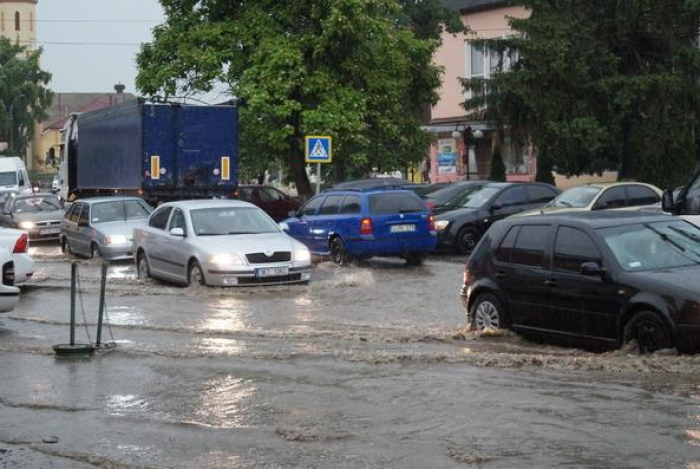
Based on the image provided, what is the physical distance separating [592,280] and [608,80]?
24249 mm

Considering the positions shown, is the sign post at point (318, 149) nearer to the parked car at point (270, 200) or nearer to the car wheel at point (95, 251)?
the car wheel at point (95, 251)

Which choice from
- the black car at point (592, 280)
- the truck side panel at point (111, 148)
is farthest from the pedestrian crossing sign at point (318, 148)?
the black car at point (592, 280)

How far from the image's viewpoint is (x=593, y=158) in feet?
123

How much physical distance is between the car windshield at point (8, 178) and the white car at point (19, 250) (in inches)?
1244

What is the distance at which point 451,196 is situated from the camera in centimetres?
3023

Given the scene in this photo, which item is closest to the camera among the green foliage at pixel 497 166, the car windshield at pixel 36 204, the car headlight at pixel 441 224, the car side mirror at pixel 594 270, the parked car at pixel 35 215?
the car side mirror at pixel 594 270

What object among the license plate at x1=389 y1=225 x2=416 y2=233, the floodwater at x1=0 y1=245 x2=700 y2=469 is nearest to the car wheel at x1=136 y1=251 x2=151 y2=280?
the license plate at x1=389 y1=225 x2=416 y2=233

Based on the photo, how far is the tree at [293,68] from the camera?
36.5 m

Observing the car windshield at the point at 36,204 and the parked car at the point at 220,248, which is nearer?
the parked car at the point at 220,248

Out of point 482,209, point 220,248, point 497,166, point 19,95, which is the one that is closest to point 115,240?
point 220,248

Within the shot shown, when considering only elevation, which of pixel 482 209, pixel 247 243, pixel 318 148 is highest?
pixel 318 148

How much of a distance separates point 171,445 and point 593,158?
102ft

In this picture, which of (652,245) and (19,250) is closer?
(652,245)

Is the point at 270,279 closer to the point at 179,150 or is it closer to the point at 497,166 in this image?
the point at 179,150
